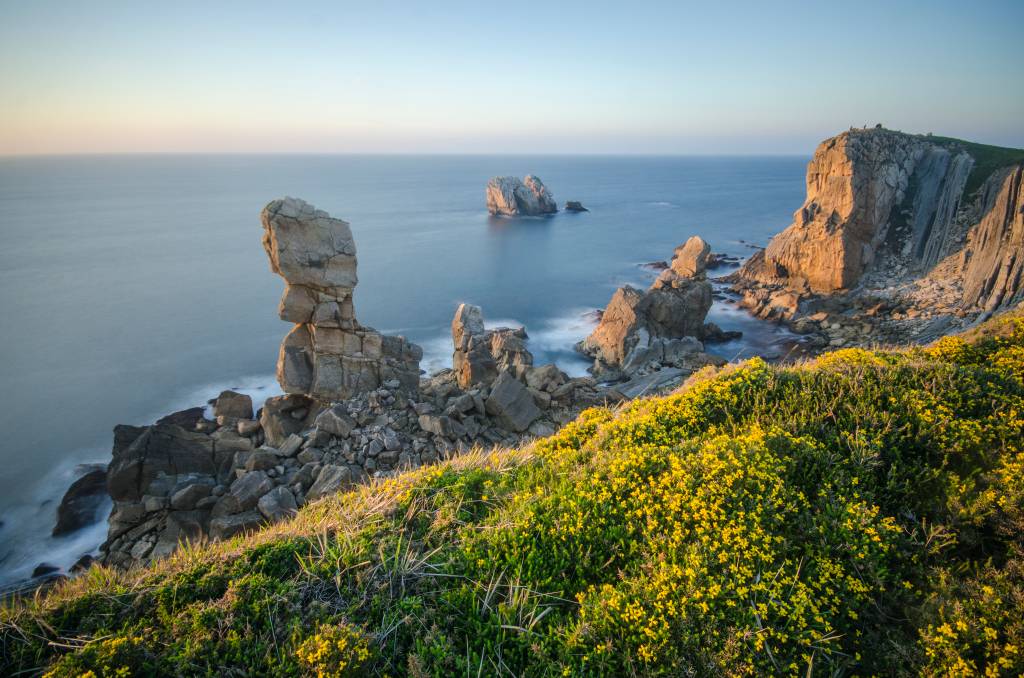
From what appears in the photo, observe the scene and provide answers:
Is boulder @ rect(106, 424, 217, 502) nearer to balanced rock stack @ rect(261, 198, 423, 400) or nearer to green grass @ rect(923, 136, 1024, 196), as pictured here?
balanced rock stack @ rect(261, 198, 423, 400)

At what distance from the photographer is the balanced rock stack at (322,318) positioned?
64.2 ft

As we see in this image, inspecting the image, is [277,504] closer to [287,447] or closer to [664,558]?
[287,447]

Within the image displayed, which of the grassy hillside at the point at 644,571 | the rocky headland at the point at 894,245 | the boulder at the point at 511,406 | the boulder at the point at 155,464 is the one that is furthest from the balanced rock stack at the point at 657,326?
the grassy hillside at the point at 644,571

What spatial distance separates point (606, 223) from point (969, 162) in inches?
1852

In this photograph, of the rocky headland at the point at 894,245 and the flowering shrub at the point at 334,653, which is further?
the rocky headland at the point at 894,245

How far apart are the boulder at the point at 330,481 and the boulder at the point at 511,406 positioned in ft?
19.5

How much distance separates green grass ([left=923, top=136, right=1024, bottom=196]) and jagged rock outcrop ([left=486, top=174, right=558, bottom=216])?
57.6 metres

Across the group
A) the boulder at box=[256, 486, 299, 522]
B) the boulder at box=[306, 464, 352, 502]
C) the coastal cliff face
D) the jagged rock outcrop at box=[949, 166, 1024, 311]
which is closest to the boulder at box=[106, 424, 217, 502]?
the boulder at box=[256, 486, 299, 522]

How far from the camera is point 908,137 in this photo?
158 ft

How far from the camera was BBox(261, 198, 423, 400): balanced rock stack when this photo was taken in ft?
64.2

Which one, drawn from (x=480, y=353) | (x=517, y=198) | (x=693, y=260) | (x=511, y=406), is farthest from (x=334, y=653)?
(x=517, y=198)

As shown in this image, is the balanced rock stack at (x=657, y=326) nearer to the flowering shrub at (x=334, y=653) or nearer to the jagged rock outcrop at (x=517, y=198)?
the flowering shrub at (x=334, y=653)

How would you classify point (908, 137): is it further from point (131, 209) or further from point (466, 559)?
point (131, 209)

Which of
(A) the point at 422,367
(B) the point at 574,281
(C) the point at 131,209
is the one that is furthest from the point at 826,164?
(C) the point at 131,209
